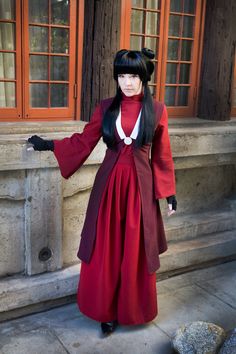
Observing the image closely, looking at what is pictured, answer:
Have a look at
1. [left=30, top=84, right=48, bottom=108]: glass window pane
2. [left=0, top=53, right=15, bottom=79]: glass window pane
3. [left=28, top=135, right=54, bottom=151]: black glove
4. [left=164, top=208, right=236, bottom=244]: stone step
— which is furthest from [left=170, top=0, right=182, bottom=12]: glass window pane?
[left=28, top=135, right=54, bottom=151]: black glove

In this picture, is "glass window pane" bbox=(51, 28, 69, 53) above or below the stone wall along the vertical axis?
above

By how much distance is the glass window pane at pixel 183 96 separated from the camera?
469 centimetres

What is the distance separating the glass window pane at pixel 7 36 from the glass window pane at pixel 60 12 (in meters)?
0.36

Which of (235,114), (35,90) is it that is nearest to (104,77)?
(35,90)

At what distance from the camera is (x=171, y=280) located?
4.30 meters

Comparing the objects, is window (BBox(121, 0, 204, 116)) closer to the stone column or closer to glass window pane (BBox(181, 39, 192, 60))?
glass window pane (BBox(181, 39, 192, 60))

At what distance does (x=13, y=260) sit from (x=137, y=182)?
123 cm

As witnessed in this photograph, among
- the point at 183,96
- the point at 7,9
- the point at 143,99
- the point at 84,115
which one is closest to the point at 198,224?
the point at 183,96

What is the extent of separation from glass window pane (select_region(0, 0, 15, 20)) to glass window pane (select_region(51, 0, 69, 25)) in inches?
13.3

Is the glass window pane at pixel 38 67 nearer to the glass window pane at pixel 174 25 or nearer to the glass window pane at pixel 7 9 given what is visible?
the glass window pane at pixel 7 9

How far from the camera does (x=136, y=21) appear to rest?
13.9 feet

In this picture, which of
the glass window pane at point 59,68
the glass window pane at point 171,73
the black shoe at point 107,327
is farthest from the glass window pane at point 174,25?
the black shoe at point 107,327

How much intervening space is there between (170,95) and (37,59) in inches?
57.4

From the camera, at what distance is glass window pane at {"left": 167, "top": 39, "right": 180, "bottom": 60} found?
177 inches
